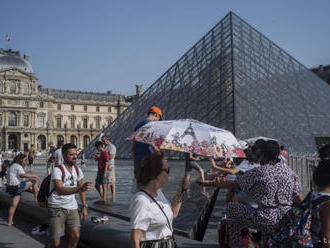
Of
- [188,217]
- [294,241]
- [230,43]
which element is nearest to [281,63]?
[230,43]

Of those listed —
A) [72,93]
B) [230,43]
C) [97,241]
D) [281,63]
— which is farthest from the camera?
[72,93]

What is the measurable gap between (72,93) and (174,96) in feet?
175

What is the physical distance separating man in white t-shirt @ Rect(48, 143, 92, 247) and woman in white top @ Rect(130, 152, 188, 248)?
3.82 feet

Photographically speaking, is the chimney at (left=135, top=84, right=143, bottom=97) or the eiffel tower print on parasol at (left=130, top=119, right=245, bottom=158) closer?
the eiffel tower print on parasol at (left=130, top=119, right=245, bottom=158)

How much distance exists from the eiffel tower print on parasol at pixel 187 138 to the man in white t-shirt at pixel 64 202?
2.03 ft

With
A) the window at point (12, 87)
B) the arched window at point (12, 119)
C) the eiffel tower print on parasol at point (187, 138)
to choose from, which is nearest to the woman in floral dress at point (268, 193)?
the eiffel tower print on parasol at point (187, 138)

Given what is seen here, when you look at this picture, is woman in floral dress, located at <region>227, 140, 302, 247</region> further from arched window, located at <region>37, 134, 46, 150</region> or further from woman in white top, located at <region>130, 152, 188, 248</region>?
arched window, located at <region>37, 134, 46, 150</region>

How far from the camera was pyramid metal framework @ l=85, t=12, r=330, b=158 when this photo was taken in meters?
17.0

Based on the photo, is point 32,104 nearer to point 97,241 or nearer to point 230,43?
point 230,43

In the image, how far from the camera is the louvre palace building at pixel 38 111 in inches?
2277

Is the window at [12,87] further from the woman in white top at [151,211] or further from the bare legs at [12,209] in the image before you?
the woman in white top at [151,211]

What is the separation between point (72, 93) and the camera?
69.1 meters

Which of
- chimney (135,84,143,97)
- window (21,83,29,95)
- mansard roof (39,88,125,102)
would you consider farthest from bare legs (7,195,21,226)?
chimney (135,84,143,97)

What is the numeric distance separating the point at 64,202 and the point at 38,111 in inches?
2405
